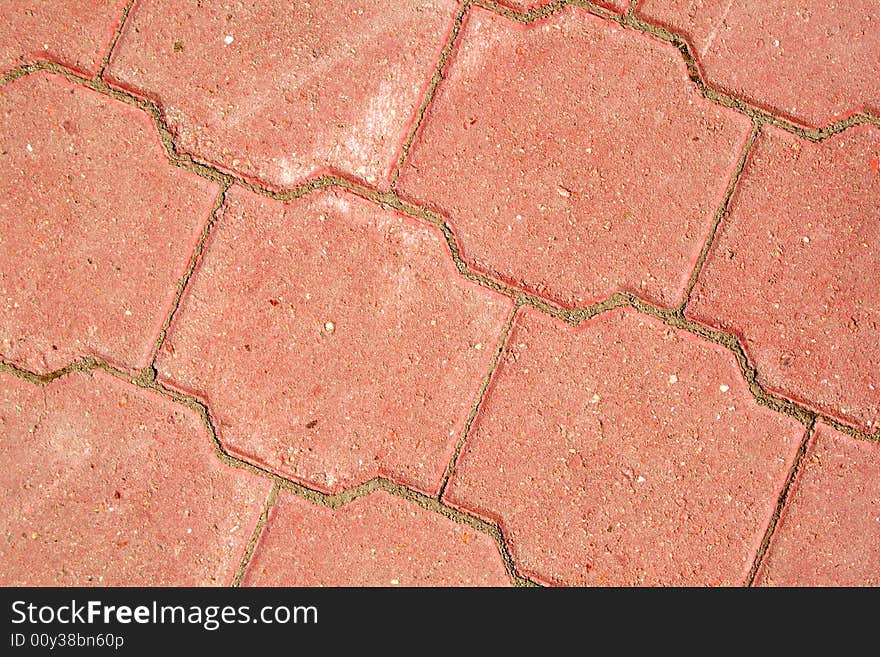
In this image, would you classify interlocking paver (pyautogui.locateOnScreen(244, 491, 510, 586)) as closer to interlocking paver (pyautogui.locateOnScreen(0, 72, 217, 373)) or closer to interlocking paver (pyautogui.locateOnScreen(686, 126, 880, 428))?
interlocking paver (pyautogui.locateOnScreen(0, 72, 217, 373))

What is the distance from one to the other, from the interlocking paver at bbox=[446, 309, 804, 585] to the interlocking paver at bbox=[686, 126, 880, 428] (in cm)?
11

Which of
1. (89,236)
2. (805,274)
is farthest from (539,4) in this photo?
(89,236)

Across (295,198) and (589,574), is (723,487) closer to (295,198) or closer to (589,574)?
(589,574)

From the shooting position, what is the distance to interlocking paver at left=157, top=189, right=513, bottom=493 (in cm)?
186

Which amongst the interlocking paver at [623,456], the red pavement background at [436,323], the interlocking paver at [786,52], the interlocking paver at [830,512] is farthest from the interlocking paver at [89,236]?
the interlocking paver at [830,512]

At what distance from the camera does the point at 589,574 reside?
187cm

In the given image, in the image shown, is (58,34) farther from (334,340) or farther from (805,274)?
(805,274)

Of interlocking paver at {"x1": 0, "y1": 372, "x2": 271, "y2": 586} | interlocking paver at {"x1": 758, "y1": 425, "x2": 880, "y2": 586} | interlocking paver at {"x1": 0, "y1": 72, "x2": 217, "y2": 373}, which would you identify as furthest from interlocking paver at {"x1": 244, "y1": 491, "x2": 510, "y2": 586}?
interlocking paver at {"x1": 758, "y1": 425, "x2": 880, "y2": 586}

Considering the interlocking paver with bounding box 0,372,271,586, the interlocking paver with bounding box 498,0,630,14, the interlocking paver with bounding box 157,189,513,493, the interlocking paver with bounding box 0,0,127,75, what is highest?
the interlocking paver with bounding box 498,0,630,14

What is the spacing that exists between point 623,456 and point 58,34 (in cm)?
195

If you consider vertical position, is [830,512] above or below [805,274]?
below

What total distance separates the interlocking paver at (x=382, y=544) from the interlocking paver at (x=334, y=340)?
0.27 feet

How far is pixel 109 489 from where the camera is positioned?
6.11 ft

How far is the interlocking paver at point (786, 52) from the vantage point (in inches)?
73.8
